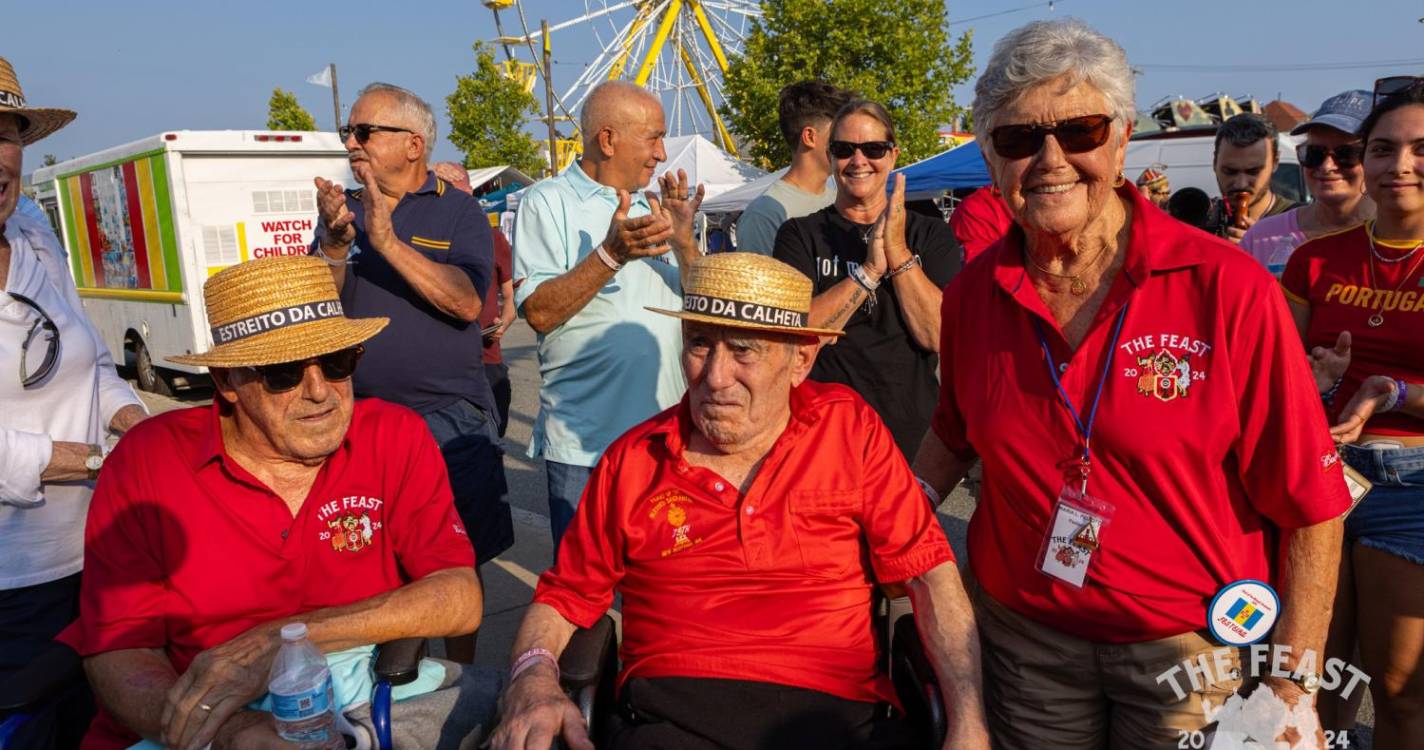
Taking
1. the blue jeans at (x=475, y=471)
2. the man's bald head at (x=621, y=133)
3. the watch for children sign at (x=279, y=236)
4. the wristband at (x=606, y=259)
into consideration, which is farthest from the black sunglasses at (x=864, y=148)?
the watch for children sign at (x=279, y=236)

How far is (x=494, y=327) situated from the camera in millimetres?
5496

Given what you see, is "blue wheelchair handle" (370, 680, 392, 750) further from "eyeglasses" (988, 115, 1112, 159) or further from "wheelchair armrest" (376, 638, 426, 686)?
"eyeglasses" (988, 115, 1112, 159)

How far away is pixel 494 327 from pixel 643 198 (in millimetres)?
2347

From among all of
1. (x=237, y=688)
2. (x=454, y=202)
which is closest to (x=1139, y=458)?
(x=237, y=688)

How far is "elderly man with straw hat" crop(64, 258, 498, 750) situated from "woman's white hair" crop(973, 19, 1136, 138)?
159cm

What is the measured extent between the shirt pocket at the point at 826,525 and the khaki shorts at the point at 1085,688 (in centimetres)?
34

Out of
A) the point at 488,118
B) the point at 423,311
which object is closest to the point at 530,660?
the point at 423,311

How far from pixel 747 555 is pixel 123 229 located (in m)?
10.5

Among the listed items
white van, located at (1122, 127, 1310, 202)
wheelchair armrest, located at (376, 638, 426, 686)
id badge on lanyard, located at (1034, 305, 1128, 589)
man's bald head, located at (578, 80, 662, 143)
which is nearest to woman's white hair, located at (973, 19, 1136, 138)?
id badge on lanyard, located at (1034, 305, 1128, 589)

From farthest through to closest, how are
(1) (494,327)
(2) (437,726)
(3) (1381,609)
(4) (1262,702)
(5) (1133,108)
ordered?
(1) (494,327)
(3) (1381,609)
(2) (437,726)
(5) (1133,108)
(4) (1262,702)

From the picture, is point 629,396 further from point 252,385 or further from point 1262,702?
point 1262,702

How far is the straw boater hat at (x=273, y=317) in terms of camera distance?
2242mm

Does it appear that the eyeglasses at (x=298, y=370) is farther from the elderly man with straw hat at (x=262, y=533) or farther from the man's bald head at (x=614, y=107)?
the man's bald head at (x=614, y=107)


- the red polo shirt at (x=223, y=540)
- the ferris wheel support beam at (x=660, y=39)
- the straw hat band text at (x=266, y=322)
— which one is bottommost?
the red polo shirt at (x=223, y=540)
